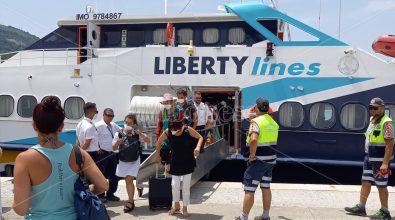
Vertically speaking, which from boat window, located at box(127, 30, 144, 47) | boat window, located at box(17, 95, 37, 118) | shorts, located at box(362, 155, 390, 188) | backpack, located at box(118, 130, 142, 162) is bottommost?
shorts, located at box(362, 155, 390, 188)

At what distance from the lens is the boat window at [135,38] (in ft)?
39.9

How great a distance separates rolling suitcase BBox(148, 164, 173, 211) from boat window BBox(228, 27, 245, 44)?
623 cm

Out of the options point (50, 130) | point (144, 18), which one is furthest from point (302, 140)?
point (50, 130)

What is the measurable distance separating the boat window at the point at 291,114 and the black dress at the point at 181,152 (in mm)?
4396

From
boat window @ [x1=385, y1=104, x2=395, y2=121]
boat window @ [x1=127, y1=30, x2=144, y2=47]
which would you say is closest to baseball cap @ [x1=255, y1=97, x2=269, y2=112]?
boat window @ [x1=385, y1=104, x2=395, y2=121]

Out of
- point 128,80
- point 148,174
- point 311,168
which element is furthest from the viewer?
point 128,80

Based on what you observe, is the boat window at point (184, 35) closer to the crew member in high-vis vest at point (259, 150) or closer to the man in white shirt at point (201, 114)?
the man in white shirt at point (201, 114)

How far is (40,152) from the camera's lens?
247 centimetres

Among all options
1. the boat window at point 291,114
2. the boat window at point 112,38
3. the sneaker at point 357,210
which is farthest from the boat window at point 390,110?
the boat window at point 112,38

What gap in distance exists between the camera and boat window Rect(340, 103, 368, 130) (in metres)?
9.23

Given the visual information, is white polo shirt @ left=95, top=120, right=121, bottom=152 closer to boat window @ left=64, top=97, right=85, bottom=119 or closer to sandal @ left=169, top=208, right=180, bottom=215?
sandal @ left=169, top=208, right=180, bottom=215

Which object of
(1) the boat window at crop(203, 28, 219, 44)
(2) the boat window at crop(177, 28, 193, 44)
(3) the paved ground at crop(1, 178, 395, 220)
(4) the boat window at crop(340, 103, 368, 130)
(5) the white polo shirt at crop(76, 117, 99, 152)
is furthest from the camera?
(2) the boat window at crop(177, 28, 193, 44)

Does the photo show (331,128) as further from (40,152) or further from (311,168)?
(40,152)

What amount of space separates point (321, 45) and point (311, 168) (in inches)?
105
